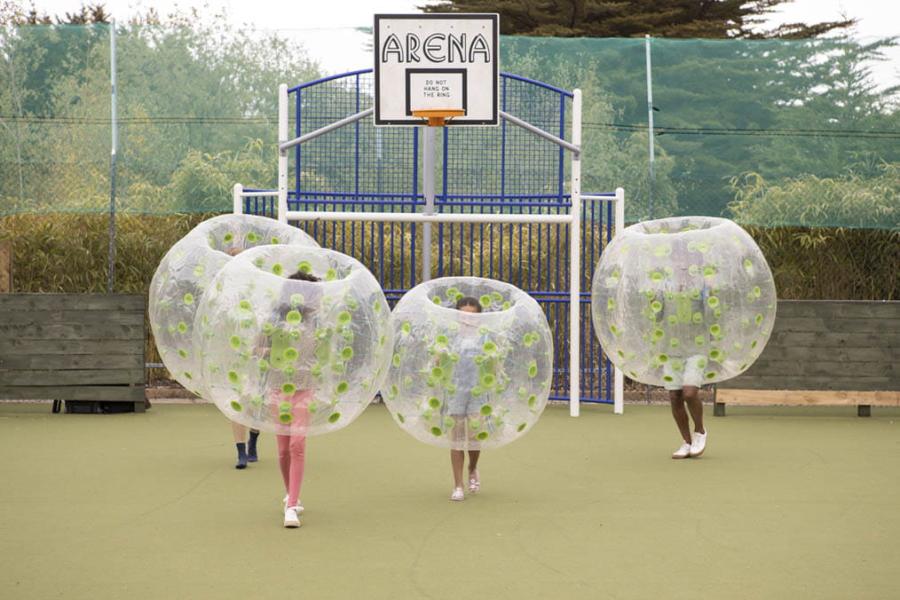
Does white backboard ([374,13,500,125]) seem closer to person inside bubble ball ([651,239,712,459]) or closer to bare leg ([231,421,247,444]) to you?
person inside bubble ball ([651,239,712,459])

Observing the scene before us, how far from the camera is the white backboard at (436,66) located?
12.2 m

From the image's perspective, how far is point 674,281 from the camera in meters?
8.96

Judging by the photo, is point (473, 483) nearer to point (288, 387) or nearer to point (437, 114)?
point (288, 387)

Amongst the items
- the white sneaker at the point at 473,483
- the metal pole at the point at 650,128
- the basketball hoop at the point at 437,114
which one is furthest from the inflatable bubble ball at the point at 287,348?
the metal pole at the point at 650,128

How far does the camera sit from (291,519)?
6.92 m

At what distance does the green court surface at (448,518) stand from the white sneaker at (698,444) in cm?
12

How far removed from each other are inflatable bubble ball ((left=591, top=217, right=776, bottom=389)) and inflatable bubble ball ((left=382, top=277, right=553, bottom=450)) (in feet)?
5.25

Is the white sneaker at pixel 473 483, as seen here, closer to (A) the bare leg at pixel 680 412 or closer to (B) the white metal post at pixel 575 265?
(A) the bare leg at pixel 680 412

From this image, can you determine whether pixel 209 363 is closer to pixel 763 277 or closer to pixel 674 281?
pixel 674 281

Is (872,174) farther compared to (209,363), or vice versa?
(872,174)

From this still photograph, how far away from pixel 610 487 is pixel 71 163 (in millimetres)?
7857

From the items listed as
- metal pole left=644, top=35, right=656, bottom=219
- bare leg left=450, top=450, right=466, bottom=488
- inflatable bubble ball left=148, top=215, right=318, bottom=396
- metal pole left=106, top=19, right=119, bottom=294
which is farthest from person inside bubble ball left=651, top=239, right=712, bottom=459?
metal pole left=106, top=19, right=119, bottom=294

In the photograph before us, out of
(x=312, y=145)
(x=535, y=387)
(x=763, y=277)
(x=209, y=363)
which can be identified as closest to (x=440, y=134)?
(x=312, y=145)

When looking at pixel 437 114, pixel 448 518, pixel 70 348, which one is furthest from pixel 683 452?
pixel 70 348
